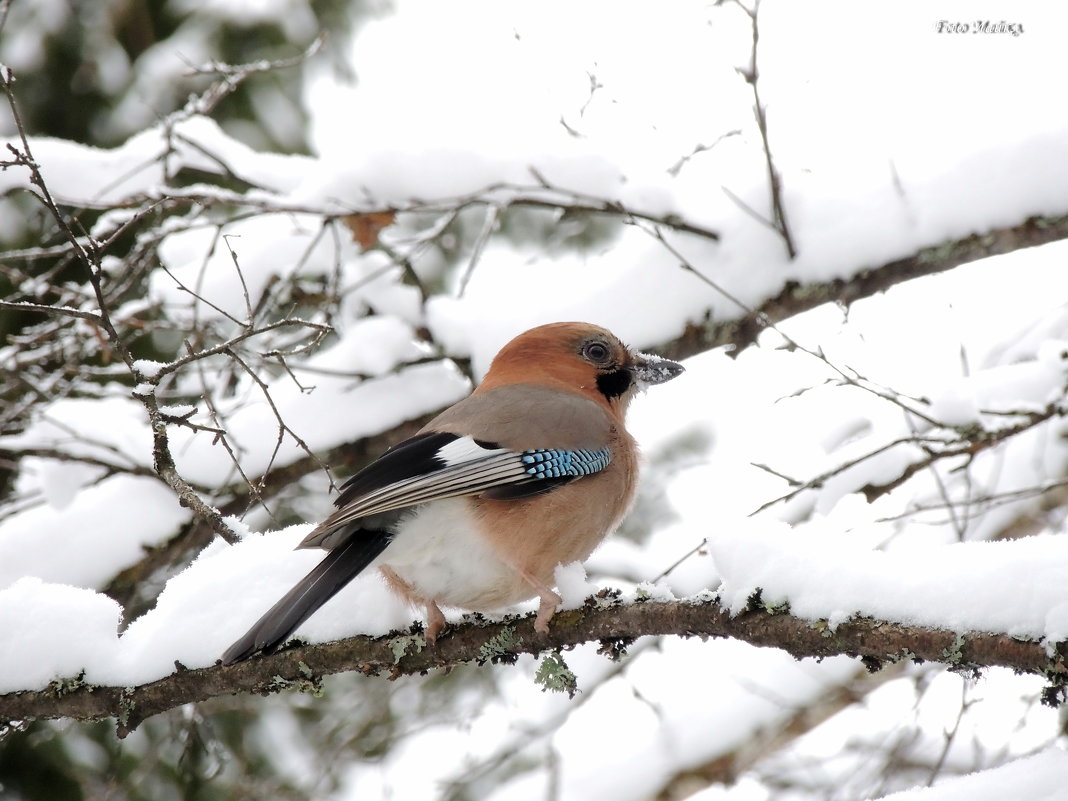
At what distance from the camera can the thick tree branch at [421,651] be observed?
2.66 metres

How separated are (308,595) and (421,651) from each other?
0.46 m

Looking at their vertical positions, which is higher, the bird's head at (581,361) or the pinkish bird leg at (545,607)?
the bird's head at (581,361)

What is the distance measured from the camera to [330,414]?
5.23 m

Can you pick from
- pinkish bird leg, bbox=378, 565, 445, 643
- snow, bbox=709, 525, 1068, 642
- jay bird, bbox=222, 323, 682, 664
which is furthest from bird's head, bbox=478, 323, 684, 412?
snow, bbox=709, 525, 1068, 642

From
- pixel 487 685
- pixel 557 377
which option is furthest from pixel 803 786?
pixel 557 377

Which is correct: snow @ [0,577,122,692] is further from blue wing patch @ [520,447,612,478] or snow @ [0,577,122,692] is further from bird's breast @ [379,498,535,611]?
blue wing patch @ [520,447,612,478]

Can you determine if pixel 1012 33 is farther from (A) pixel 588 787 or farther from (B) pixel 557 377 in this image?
(A) pixel 588 787

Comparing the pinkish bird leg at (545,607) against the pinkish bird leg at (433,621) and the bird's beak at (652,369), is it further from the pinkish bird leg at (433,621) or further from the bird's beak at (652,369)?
the bird's beak at (652,369)

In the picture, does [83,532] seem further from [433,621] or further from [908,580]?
[908,580]

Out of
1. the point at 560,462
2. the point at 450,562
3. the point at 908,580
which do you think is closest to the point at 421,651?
the point at 450,562

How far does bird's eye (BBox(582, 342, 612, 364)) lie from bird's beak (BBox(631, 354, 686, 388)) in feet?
0.40

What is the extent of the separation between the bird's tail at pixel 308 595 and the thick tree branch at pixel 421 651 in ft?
0.82

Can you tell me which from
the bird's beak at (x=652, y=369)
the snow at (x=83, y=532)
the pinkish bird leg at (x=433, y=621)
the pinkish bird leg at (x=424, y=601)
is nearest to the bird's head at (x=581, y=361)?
the bird's beak at (x=652, y=369)

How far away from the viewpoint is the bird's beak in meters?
4.76
